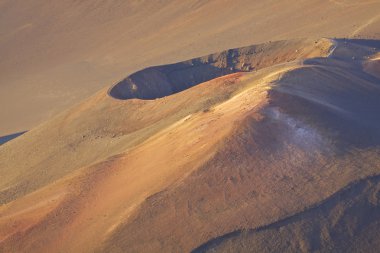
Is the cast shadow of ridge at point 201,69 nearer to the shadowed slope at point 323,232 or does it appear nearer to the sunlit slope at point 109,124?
the sunlit slope at point 109,124

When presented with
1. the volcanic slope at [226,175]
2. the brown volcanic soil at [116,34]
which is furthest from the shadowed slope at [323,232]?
the brown volcanic soil at [116,34]

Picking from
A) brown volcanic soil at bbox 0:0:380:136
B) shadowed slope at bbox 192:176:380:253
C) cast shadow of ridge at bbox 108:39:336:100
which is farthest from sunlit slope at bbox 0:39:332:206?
shadowed slope at bbox 192:176:380:253

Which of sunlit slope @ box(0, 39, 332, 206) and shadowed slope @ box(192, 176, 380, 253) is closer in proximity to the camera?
shadowed slope @ box(192, 176, 380, 253)

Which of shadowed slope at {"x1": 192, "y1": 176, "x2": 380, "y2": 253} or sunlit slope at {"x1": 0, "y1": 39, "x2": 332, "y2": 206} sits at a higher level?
sunlit slope at {"x1": 0, "y1": 39, "x2": 332, "y2": 206}

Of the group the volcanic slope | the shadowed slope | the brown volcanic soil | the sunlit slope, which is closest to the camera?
the shadowed slope

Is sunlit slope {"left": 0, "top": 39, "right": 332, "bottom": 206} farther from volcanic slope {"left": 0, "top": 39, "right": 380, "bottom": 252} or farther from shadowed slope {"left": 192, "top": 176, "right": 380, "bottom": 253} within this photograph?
shadowed slope {"left": 192, "top": 176, "right": 380, "bottom": 253}

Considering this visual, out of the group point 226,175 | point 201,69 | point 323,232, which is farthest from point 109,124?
point 323,232

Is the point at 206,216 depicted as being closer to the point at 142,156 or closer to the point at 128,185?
the point at 128,185
